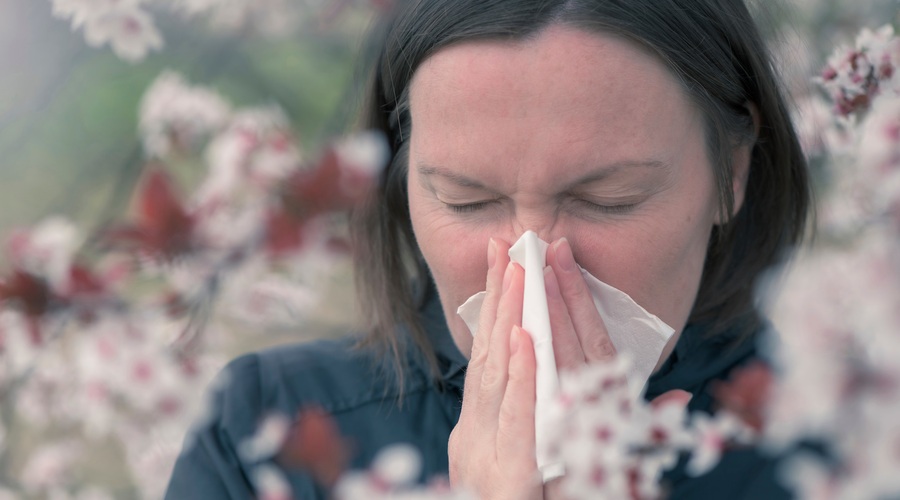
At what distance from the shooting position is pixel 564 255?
1.27 metres

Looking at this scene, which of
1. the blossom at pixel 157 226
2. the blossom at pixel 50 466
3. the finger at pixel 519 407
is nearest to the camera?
the finger at pixel 519 407

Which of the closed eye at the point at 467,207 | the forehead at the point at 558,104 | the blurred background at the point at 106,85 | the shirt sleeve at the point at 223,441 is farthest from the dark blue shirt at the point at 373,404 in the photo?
the blurred background at the point at 106,85

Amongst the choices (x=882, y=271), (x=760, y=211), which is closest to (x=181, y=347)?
(x=760, y=211)

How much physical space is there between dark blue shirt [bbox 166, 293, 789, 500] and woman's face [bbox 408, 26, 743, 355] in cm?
29

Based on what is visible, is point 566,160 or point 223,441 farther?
point 223,441

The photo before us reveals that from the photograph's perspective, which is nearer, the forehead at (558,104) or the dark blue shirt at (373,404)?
the forehead at (558,104)

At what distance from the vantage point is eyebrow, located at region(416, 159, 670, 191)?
1.26 metres

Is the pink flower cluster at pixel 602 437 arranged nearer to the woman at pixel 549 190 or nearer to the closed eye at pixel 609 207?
the woman at pixel 549 190

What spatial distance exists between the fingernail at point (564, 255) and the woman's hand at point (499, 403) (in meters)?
0.06

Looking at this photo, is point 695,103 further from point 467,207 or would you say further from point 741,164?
point 467,207

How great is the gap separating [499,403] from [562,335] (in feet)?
0.44

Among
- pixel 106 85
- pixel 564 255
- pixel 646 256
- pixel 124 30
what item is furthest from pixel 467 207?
pixel 106 85

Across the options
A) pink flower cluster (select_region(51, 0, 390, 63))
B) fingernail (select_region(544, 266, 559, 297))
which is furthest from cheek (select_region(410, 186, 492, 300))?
pink flower cluster (select_region(51, 0, 390, 63))

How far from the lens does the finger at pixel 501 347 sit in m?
1.25
